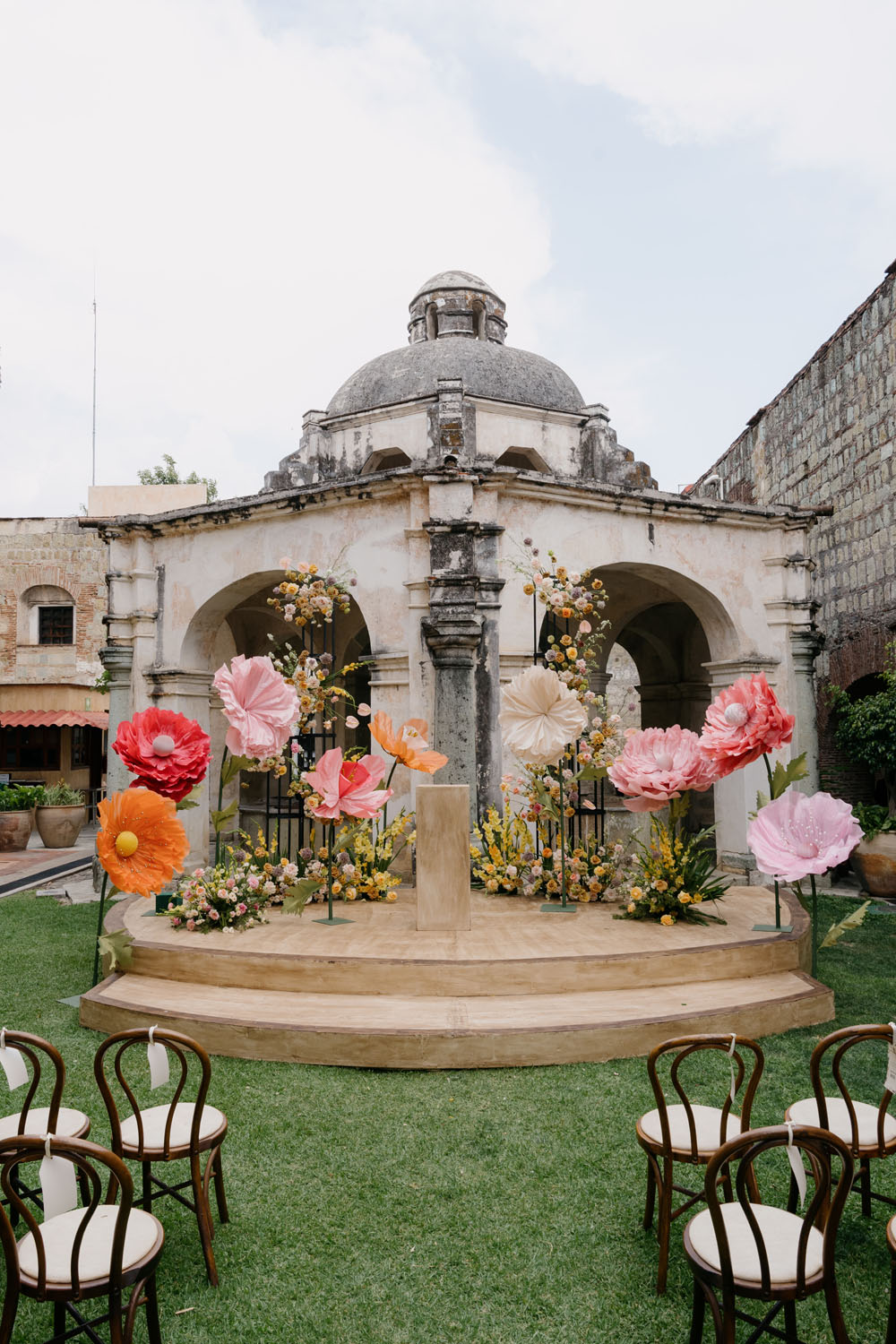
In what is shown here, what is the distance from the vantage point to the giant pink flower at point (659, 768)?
5.71m

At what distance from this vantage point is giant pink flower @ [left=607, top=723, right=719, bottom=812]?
18.7ft

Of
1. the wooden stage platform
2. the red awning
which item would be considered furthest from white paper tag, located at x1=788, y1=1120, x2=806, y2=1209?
the red awning

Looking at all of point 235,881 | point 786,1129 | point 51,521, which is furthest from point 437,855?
point 51,521

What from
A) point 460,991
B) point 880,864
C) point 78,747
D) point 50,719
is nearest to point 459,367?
point 880,864

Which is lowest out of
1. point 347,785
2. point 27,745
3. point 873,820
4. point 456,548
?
point 873,820

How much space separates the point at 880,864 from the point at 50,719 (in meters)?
16.0

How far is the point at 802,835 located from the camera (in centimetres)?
470

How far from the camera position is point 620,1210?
3.28 metres

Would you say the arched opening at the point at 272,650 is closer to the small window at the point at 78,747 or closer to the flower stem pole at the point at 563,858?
the flower stem pole at the point at 563,858

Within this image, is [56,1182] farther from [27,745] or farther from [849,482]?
[27,745]

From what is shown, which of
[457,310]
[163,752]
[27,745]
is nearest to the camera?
[163,752]

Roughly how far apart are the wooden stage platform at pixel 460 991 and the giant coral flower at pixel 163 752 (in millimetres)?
1023

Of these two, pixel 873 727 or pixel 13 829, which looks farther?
pixel 13 829

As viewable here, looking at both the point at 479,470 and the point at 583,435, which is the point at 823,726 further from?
the point at 479,470
